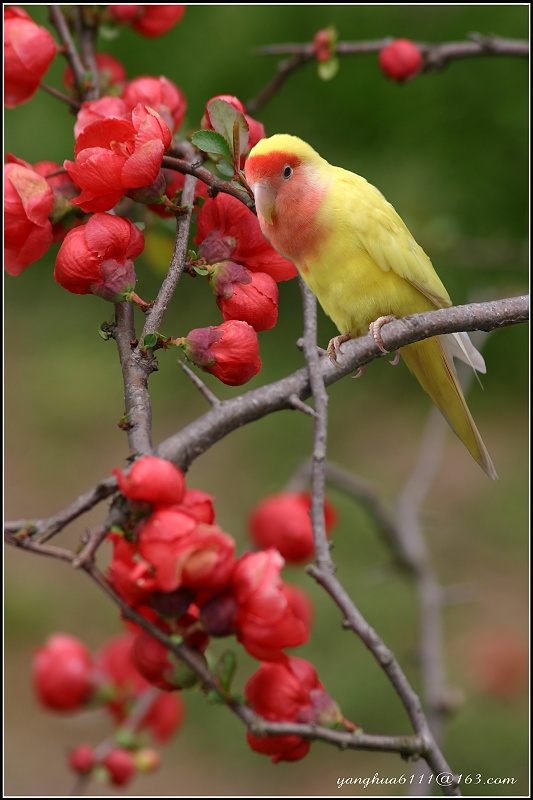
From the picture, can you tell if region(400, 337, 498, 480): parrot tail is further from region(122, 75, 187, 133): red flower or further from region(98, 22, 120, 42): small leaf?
region(98, 22, 120, 42): small leaf

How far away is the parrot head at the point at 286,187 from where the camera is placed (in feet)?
1.49

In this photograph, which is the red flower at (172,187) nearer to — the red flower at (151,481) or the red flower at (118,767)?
the red flower at (151,481)

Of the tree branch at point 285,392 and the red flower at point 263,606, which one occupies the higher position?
the tree branch at point 285,392

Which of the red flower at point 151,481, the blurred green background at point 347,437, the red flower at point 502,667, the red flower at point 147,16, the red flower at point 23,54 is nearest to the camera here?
the red flower at point 151,481

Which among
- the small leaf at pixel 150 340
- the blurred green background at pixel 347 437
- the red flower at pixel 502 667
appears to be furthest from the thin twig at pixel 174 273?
the red flower at pixel 502 667

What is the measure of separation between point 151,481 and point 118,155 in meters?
0.17

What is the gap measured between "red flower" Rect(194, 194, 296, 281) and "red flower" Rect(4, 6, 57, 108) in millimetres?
194

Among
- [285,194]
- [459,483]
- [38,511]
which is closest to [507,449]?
[459,483]

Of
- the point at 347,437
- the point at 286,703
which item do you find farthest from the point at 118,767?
the point at 347,437

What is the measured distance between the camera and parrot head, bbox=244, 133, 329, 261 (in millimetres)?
454

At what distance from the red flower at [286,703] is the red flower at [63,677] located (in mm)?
370

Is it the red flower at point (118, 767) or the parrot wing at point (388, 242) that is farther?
the red flower at point (118, 767)

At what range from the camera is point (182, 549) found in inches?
13.9

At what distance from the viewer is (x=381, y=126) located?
A: 1.72 m
